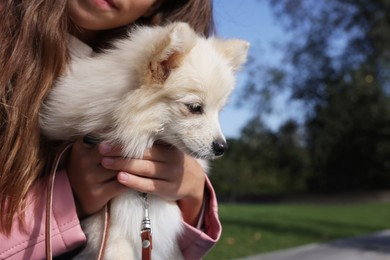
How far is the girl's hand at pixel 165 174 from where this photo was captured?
1.56 meters

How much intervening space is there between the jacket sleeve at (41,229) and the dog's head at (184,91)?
0.34 metres

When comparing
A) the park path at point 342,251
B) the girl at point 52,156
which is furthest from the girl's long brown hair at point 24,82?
the park path at point 342,251

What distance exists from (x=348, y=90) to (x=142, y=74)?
16.1 m

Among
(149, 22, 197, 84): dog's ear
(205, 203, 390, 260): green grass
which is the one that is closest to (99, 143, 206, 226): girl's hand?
(149, 22, 197, 84): dog's ear

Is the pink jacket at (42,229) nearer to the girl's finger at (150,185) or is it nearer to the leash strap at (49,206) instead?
the leash strap at (49,206)

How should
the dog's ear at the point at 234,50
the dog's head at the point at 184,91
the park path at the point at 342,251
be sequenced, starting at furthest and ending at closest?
the park path at the point at 342,251 → the dog's ear at the point at 234,50 → the dog's head at the point at 184,91

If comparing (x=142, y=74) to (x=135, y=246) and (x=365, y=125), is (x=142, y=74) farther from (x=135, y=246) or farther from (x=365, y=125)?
(x=365, y=125)

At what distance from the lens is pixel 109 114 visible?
1.63m

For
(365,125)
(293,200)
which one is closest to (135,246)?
(365,125)

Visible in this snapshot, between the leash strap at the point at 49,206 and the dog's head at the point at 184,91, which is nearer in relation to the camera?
the leash strap at the point at 49,206

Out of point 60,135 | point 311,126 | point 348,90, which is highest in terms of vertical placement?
point 60,135

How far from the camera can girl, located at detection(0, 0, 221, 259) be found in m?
1.47

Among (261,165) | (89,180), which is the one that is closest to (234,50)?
(89,180)

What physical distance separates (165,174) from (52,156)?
350 millimetres
